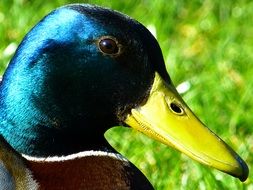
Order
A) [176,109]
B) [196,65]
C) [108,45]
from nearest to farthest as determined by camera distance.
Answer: [108,45], [176,109], [196,65]

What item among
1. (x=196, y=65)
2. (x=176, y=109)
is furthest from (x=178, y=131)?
(x=196, y=65)

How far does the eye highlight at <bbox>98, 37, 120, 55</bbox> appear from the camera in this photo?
9.71 feet

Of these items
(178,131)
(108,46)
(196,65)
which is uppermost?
(108,46)

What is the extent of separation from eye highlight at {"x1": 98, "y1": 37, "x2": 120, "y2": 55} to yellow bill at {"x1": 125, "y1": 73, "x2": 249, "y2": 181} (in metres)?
0.17

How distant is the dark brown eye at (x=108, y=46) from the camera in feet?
9.71

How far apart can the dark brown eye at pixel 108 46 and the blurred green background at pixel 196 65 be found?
0.99 m

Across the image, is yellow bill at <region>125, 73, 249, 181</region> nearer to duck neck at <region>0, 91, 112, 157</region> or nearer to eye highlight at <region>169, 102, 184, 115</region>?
eye highlight at <region>169, 102, 184, 115</region>

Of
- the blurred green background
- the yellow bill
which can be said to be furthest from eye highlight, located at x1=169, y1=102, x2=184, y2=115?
the blurred green background

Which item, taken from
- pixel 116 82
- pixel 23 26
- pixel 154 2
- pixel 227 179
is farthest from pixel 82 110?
pixel 154 2

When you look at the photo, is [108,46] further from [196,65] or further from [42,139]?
[196,65]

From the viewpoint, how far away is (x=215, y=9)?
554 centimetres

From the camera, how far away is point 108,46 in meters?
2.97

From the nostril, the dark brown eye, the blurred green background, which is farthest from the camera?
the blurred green background

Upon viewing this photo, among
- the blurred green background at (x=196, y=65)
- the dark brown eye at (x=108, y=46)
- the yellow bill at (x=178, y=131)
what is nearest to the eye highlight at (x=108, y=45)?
the dark brown eye at (x=108, y=46)
